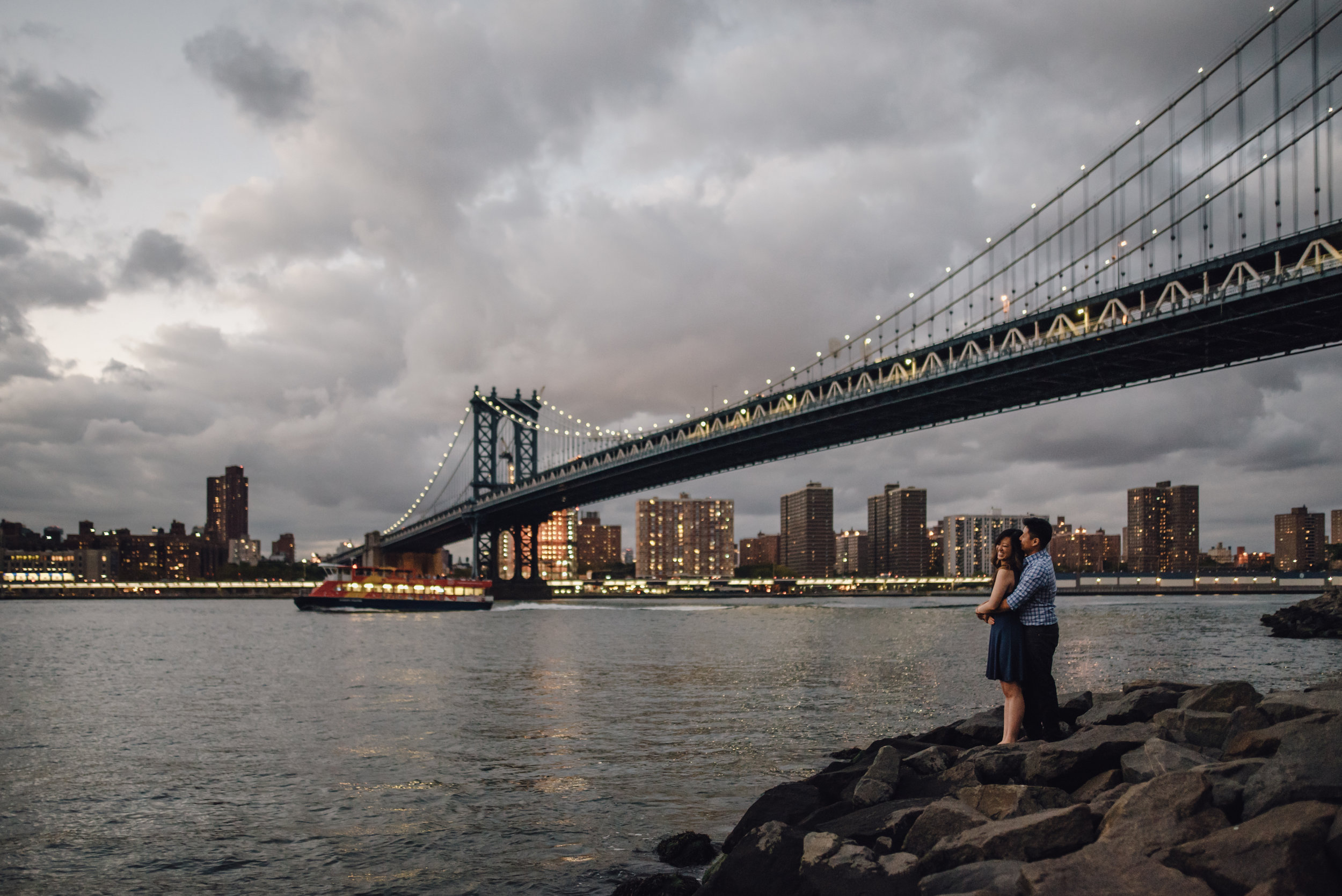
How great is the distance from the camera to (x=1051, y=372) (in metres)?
41.4

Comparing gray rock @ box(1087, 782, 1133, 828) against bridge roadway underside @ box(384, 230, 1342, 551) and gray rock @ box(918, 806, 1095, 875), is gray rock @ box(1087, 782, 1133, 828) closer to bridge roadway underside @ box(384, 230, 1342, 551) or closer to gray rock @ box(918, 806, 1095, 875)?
gray rock @ box(918, 806, 1095, 875)

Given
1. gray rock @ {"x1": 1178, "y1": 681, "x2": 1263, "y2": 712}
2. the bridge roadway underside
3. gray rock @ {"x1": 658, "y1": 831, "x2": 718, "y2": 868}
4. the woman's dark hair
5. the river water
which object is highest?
the bridge roadway underside

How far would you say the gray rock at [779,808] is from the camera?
7.20m

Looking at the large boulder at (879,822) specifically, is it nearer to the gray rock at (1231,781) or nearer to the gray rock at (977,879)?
the gray rock at (977,879)

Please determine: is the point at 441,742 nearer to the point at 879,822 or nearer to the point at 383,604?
the point at 879,822

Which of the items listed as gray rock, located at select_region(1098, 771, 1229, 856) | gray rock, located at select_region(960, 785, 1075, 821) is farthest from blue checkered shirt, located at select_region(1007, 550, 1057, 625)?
gray rock, located at select_region(1098, 771, 1229, 856)

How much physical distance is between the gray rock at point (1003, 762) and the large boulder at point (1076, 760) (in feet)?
0.48

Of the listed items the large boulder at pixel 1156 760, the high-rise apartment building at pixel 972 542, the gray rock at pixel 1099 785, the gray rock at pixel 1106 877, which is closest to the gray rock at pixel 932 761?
the gray rock at pixel 1099 785

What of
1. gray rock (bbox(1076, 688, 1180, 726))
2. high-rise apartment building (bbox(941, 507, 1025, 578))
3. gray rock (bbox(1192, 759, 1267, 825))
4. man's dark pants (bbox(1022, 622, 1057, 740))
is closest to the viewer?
gray rock (bbox(1192, 759, 1267, 825))

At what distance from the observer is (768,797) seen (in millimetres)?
7723

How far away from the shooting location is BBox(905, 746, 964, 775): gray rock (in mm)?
7875

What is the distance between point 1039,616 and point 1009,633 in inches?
10.6

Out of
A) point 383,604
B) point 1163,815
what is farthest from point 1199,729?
point 383,604

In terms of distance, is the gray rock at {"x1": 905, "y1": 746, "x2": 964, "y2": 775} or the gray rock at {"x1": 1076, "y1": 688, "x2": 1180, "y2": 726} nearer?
the gray rock at {"x1": 905, "y1": 746, "x2": 964, "y2": 775}
